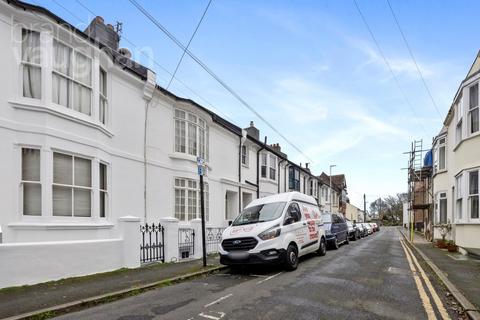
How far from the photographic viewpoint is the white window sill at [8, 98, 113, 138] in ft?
31.4

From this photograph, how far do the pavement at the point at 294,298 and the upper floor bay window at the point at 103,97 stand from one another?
637 centimetres

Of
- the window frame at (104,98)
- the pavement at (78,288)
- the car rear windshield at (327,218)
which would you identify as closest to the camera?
the pavement at (78,288)

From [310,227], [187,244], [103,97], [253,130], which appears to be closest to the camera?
[103,97]

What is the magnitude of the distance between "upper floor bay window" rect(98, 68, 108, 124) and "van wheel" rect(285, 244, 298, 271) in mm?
7378

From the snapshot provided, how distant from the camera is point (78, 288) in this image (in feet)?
26.9

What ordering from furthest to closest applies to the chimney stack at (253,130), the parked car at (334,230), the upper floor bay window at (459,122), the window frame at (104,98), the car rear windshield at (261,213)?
the chimney stack at (253,130) < the parked car at (334,230) < the upper floor bay window at (459,122) < the window frame at (104,98) < the car rear windshield at (261,213)

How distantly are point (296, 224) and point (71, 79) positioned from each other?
26.8 ft

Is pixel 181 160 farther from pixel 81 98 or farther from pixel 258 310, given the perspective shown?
pixel 258 310

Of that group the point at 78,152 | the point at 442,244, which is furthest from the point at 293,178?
the point at 78,152

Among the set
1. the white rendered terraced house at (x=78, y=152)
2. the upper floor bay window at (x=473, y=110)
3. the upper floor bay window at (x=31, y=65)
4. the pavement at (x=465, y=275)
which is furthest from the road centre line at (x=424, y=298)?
the upper floor bay window at (x=31, y=65)

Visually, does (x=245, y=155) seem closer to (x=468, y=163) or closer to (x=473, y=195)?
(x=468, y=163)

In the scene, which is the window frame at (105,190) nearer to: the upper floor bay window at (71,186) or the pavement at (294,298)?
the upper floor bay window at (71,186)

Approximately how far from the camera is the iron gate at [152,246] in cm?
1195

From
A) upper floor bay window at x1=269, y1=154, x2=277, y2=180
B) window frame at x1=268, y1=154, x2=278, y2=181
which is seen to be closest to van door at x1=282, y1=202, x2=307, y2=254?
window frame at x1=268, y1=154, x2=278, y2=181
